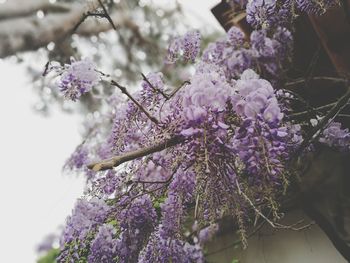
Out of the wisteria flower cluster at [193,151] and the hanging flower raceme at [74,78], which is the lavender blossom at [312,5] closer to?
the wisteria flower cluster at [193,151]

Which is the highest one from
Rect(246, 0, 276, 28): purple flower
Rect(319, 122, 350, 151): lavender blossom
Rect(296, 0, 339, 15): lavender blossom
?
Rect(246, 0, 276, 28): purple flower

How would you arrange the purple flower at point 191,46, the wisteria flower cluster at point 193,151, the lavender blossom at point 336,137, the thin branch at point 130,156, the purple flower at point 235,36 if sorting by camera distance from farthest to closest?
the purple flower at point 235,36 < the purple flower at point 191,46 < the lavender blossom at point 336,137 < the wisteria flower cluster at point 193,151 < the thin branch at point 130,156

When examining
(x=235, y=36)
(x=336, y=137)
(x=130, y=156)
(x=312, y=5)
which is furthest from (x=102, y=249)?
(x=235, y=36)

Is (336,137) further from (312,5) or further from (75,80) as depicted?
(75,80)

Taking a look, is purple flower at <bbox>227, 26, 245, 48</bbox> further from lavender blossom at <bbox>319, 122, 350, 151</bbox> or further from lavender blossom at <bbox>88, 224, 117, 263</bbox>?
lavender blossom at <bbox>88, 224, 117, 263</bbox>

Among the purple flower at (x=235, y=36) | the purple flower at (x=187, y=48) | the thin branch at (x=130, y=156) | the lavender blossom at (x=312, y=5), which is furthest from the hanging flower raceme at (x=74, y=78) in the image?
the purple flower at (x=235, y=36)

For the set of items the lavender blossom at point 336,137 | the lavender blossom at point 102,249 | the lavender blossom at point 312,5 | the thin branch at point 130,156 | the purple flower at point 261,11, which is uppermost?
the purple flower at point 261,11

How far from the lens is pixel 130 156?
1388 millimetres

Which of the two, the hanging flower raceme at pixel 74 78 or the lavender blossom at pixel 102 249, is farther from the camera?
the hanging flower raceme at pixel 74 78

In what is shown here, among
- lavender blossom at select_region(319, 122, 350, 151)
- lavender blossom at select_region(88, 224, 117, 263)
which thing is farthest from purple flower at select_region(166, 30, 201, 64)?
lavender blossom at select_region(88, 224, 117, 263)

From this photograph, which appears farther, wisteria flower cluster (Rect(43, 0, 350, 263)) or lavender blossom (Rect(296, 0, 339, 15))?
lavender blossom (Rect(296, 0, 339, 15))

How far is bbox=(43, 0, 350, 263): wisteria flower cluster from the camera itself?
4.88 feet

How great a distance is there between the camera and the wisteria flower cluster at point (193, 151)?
149 centimetres

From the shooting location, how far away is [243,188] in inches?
67.3
